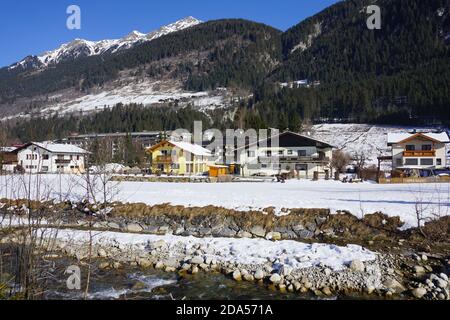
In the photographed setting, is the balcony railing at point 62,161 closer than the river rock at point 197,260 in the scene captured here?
No

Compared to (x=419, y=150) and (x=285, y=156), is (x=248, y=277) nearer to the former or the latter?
(x=285, y=156)

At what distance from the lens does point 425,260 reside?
13.6 meters

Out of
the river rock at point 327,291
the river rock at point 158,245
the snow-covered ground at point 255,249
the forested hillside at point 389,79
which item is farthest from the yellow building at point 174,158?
the river rock at point 327,291

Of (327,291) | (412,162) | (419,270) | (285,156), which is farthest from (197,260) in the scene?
(412,162)

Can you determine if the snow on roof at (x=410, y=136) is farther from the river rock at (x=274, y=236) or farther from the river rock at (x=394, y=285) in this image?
the river rock at (x=394, y=285)

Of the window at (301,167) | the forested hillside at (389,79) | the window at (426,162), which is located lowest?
the window at (301,167)

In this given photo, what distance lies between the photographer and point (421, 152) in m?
58.1

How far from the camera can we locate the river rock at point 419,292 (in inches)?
429

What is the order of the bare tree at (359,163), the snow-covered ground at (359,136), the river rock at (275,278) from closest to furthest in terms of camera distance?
the river rock at (275,278)
the bare tree at (359,163)
the snow-covered ground at (359,136)

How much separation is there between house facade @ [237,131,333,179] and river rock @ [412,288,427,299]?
4281cm

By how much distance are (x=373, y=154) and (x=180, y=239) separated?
6454 cm

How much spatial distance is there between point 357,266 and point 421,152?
52.8m

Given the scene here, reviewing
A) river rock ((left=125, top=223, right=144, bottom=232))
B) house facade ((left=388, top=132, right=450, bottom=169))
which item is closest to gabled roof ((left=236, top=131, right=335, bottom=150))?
house facade ((left=388, top=132, right=450, bottom=169))

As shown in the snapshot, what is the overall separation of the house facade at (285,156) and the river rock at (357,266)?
41.4 metres
